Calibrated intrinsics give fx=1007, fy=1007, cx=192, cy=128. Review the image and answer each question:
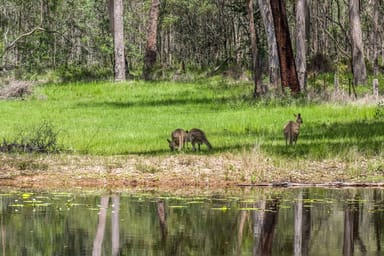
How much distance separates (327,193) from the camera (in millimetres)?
15547

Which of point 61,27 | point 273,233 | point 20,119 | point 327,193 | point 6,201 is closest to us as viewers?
point 273,233

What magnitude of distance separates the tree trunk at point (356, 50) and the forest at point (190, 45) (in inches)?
2.0

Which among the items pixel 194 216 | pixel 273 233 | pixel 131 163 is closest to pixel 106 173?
pixel 131 163

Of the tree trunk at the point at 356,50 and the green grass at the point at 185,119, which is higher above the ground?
the tree trunk at the point at 356,50

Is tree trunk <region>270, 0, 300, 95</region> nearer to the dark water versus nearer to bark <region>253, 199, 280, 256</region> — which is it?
the dark water

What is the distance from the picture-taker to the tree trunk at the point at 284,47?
114ft

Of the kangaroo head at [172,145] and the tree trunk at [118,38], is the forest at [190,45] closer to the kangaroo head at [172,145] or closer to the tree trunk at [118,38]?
the tree trunk at [118,38]

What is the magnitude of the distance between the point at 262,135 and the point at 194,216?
1129 centimetres

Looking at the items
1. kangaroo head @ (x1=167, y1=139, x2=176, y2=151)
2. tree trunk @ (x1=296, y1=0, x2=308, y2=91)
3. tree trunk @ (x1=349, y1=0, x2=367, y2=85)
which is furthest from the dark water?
tree trunk @ (x1=349, y1=0, x2=367, y2=85)

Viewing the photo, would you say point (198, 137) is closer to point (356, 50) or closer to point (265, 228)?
point (265, 228)

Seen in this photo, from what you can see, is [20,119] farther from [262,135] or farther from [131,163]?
[131,163]

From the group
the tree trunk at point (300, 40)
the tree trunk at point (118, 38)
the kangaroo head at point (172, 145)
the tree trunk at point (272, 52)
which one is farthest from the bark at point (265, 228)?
the tree trunk at point (118, 38)

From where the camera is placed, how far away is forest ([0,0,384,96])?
38781mm

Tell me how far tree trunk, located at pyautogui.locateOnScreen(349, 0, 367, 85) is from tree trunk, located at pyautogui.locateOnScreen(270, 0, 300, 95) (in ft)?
40.1
